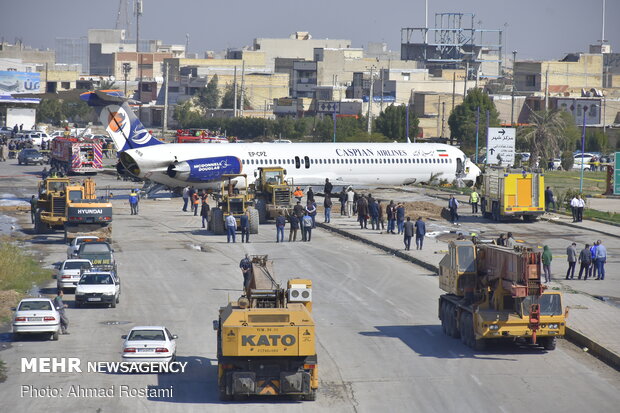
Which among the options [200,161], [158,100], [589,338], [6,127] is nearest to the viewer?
[589,338]

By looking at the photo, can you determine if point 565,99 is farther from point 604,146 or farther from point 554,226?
point 554,226

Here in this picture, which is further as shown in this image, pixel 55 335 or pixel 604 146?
pixel 604 146

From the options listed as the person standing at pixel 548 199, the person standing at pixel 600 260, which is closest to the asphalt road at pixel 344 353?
the person standing at pixel 600 260

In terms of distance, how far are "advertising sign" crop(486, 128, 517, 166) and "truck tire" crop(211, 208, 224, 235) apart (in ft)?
88.4

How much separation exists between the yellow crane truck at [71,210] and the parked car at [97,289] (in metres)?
12.8

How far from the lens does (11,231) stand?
49531 mm

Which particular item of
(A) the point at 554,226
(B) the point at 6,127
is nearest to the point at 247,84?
(B) the point at 6,127

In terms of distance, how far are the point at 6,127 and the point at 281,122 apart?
134 feet

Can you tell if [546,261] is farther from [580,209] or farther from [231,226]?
[580,209]

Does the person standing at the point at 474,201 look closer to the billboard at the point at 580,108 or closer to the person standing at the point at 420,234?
the person standing at the point at 420,234

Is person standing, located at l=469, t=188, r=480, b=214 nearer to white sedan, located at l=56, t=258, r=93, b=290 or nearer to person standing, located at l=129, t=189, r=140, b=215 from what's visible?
person standing, located at l=129, t=189, r=140, b=215

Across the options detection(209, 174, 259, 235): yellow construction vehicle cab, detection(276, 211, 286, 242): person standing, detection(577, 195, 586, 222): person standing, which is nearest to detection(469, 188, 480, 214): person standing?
detection(577, 195, 586, 222): person standing

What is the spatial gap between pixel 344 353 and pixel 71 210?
22.0 metres

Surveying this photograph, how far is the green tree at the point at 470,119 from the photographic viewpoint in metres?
101
